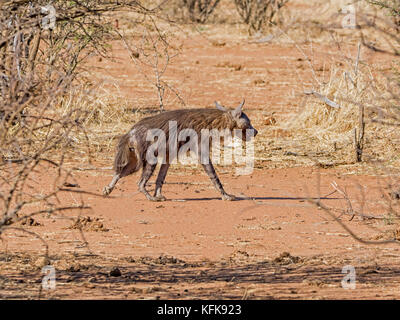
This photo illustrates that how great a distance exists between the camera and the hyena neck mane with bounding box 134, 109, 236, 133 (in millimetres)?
9734

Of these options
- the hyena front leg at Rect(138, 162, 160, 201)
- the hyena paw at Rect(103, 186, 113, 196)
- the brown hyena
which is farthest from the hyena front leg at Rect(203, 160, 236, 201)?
the hyena paw at Rect(103, 186, 113, 196)

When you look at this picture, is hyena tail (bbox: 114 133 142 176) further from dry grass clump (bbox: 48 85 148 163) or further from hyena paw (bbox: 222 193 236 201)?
dry grass clump (bbox: 48 85 148 163)

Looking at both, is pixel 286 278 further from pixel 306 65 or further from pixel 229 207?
pixel 306 65

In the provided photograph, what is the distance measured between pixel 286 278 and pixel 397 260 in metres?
1.22

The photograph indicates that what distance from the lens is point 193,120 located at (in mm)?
9992

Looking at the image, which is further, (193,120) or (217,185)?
(193,120)

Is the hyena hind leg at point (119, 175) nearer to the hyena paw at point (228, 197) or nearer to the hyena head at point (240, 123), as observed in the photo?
the hyena paw at point (228, 197)

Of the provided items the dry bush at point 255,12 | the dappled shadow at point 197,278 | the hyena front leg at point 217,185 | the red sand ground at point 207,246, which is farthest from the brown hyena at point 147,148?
the dry bush at point 255,12

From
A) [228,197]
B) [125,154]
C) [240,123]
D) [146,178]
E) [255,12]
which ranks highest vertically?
[255,12]

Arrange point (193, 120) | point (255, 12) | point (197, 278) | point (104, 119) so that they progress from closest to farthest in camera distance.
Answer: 1. point (197, 278)
2. point (193, 120)
3. point (104, 119)
4. point (255, 12)

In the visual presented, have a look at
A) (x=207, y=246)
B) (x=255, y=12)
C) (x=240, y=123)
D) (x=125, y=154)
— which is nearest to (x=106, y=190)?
(x=125, y=154)

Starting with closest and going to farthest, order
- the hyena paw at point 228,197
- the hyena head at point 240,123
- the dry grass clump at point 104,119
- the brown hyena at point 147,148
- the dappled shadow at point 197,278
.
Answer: the dappled shadow at point 197,278, the brown hyena at point 147,148, the hyena paw at point 228,197, the hyena head at point 240,123, the dry grass clump at point 104,119

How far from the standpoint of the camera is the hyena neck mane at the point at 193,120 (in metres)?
9.73

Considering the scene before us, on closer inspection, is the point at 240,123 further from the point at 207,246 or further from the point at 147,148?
the point at 207,246
